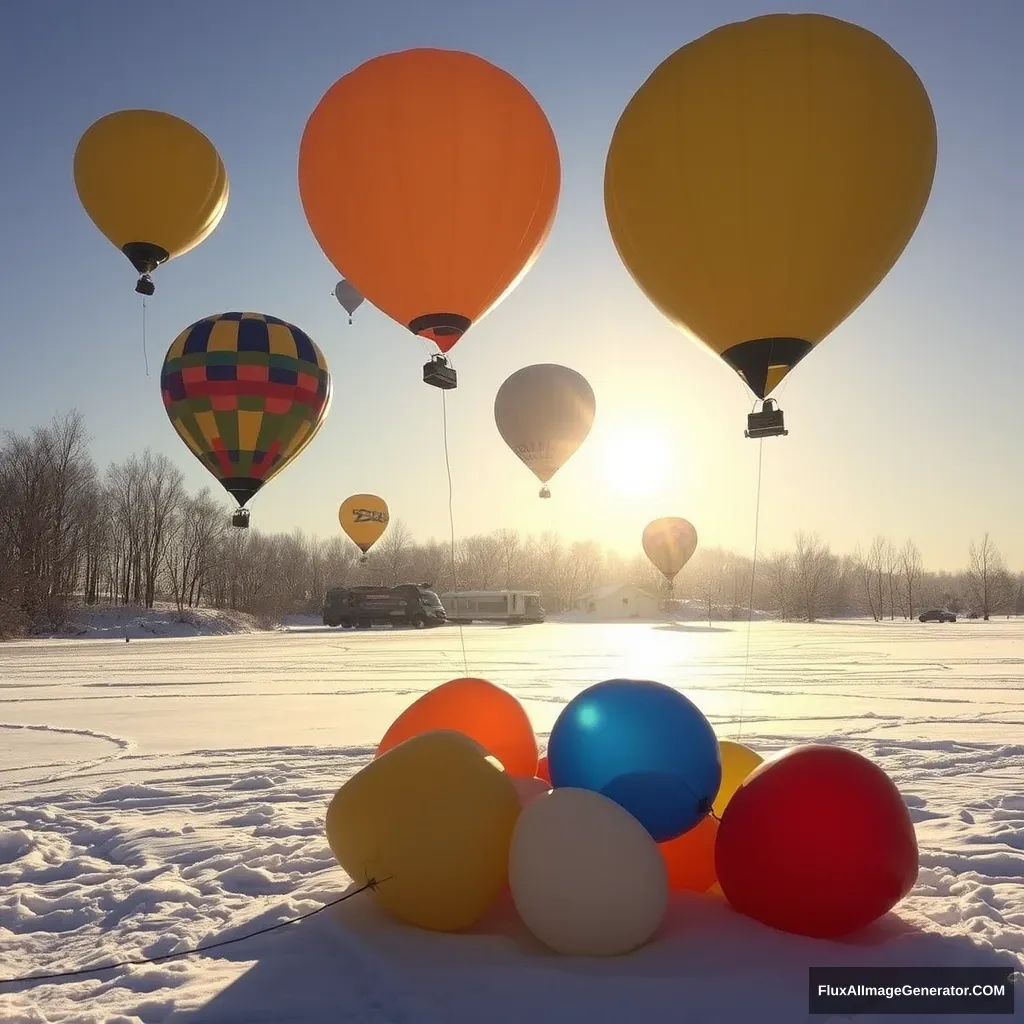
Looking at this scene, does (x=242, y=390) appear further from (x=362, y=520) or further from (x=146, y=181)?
(x=362, y=520)

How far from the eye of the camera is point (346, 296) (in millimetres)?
19672

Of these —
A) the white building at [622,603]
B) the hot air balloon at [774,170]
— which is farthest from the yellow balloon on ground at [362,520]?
the white building at [622,603]

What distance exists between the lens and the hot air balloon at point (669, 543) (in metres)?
34.3

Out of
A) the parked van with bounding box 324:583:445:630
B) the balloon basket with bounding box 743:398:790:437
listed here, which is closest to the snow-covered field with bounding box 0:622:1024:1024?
the balloon basket with bounding box 743:398:790:437

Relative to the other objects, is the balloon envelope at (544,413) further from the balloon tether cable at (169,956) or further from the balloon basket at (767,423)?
the balloon tether cable at (169,956)

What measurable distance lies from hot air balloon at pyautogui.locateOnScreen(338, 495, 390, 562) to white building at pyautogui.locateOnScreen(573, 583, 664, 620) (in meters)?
38.2

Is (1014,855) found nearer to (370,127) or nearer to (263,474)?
(370,127)

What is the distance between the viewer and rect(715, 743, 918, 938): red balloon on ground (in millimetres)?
3111

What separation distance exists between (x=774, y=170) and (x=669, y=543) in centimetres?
2940

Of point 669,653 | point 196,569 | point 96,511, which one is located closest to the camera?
point 669,653

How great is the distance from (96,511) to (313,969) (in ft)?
178

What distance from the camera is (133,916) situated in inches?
132

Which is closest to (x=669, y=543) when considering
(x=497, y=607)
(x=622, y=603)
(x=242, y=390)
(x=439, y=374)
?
(x=497, y=607)

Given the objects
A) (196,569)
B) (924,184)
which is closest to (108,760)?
(924,184)
